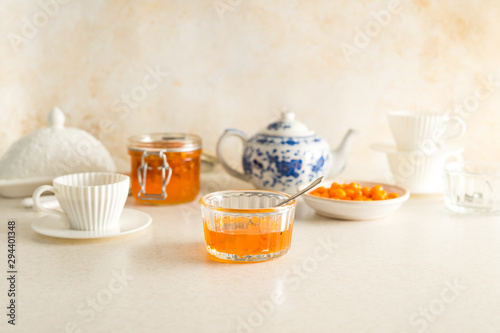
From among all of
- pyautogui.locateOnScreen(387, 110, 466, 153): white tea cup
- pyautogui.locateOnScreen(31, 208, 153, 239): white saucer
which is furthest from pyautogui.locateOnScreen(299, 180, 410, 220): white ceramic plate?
pyautogui.locateOnScreen(31, 208, 153, 239): white saucer

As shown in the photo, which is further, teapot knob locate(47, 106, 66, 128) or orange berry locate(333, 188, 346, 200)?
teapot knob locate(47, 106, 66, 128)

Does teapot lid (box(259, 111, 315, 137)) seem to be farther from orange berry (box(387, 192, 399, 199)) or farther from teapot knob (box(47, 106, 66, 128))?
teapot knob (box(47, 106, 66, 128))

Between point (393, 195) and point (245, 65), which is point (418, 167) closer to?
point (393, 195)

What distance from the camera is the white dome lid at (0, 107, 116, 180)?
1266 mm

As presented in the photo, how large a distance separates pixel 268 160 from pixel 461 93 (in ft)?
2.20

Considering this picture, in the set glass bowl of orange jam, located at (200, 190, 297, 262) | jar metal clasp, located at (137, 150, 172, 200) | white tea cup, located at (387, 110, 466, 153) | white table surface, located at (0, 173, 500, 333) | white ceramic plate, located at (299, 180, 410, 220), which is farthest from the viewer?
white tea cup, located at (387, 110, 466, 153)

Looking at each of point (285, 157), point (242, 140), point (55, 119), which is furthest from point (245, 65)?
point (55, 119)

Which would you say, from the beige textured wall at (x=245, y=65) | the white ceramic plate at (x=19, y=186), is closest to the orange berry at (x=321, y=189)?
the beige textured wall at (x=245, y=65)

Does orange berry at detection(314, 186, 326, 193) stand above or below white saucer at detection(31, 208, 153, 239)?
above

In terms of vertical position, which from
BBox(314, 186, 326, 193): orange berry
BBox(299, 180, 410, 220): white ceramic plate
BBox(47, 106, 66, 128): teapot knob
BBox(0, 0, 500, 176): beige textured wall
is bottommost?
BBox(299, 180, 410, 220): white ceramic plate

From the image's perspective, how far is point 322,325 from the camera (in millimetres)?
644

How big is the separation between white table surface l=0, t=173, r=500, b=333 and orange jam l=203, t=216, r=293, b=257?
26 mm

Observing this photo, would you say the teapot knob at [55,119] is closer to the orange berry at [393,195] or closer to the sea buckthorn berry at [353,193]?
the sea buckthorn berry at [353,193]

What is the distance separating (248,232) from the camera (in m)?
0.86
